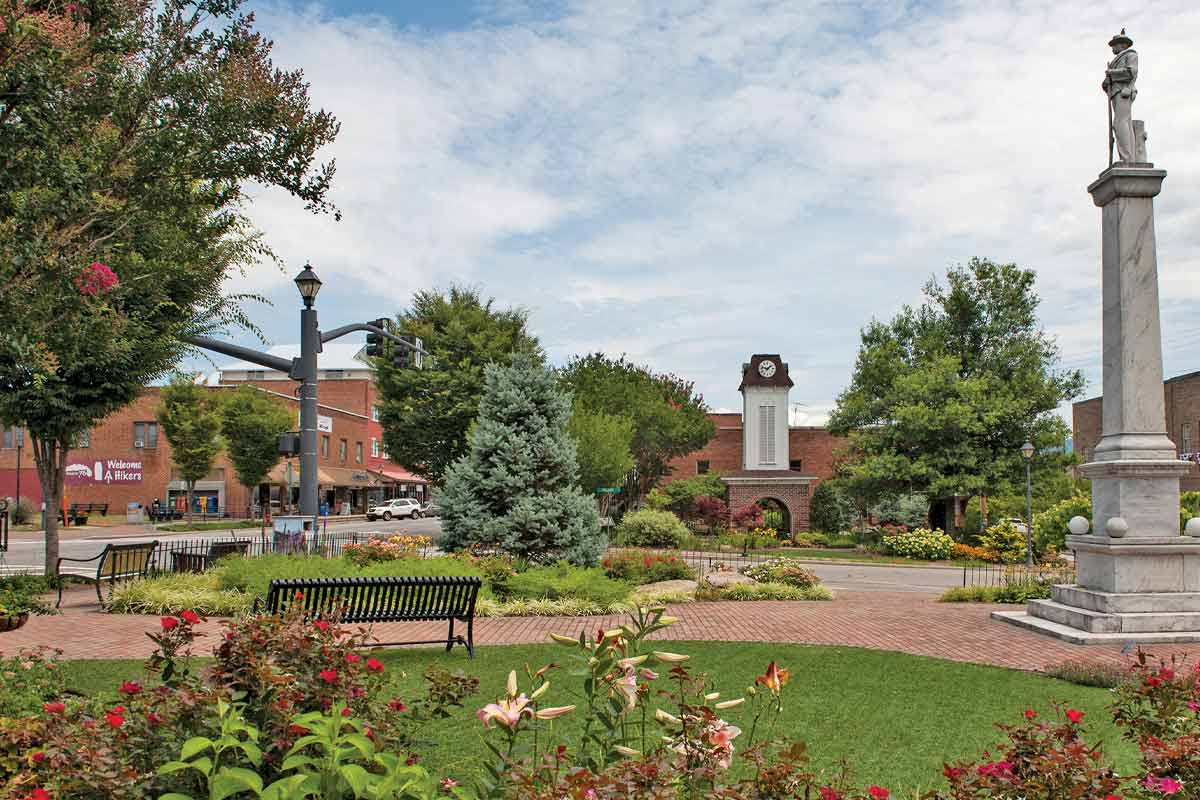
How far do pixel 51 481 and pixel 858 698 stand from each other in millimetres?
15329

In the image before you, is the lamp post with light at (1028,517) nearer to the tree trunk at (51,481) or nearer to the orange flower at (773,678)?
the tree trunk at (51,481)

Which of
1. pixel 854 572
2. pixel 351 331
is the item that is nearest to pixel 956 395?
pixel 854 572

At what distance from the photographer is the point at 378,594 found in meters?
10.0

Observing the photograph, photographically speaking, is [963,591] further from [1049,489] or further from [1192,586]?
[1049,489]

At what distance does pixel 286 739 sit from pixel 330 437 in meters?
60.5

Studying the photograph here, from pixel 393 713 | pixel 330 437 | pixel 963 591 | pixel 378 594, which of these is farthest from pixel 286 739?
pixel 330 437

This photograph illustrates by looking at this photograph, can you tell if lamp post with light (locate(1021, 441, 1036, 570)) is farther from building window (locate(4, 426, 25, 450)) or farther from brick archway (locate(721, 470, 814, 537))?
building window (locate(4, 426, 25, 450))

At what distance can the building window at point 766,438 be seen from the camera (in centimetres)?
3794

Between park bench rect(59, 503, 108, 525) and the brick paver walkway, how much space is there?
116 ft

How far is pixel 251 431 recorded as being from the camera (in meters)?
47.7

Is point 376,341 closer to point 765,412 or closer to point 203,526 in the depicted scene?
point 765,412

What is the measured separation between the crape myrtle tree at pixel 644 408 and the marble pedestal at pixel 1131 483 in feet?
90.4

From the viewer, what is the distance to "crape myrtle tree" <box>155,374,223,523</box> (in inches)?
1795

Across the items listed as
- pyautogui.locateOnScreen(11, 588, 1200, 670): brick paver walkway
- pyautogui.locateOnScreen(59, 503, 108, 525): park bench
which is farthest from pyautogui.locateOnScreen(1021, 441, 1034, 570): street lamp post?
pyautogui.locateOnScreen(59, 503, 108, 525): park bench
